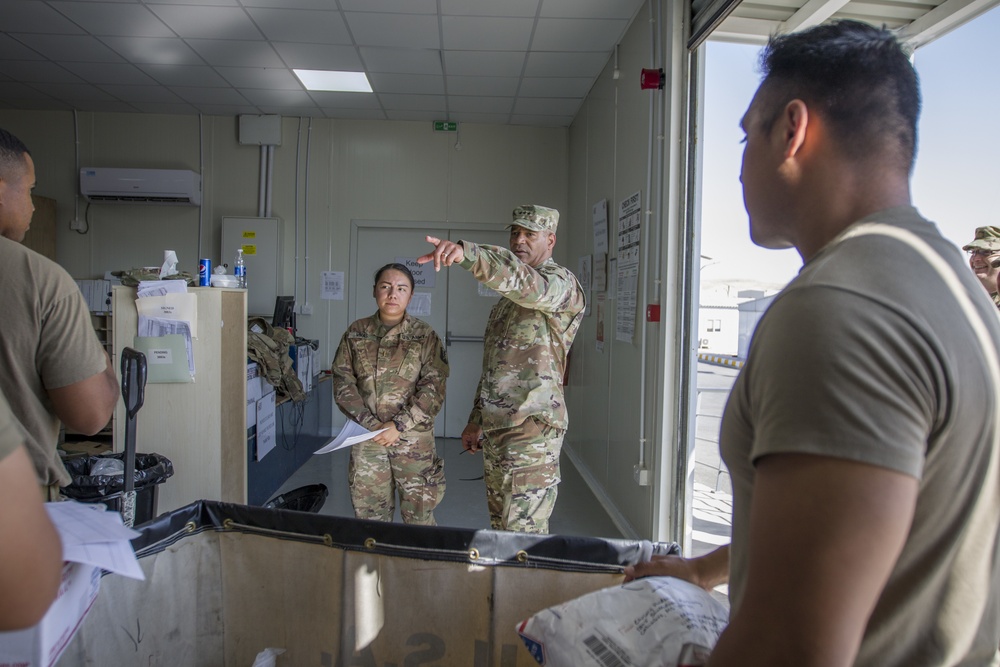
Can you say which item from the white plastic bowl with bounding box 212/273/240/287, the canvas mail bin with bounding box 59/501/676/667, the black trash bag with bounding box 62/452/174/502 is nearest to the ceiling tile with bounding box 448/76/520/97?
the white plastic bowl with bounding box 212/273/240/287

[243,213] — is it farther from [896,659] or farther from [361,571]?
[896,659]

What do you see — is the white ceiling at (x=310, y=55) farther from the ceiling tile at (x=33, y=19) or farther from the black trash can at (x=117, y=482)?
the black trash can at (x=117, y=482)

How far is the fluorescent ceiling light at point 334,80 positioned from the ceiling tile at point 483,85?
2.30 feet

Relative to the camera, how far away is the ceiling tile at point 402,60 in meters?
4.25

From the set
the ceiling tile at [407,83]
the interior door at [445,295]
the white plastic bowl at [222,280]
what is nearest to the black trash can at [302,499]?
the white plastic bowl at [222,280]

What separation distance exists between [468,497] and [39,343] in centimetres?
314

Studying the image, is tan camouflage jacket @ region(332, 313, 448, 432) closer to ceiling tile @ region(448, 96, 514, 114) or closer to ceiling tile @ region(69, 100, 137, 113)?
ceiling tile @ region(448, 96, 514, 114)

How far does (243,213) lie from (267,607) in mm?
5190

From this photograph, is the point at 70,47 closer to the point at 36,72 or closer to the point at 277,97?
the point at 36,72

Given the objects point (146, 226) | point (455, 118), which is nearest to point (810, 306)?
point (455, 118)

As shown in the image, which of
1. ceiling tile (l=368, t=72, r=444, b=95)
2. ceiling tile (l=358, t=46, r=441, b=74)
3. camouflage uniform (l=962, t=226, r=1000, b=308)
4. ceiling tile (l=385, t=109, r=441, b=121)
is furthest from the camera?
ceiling tile (l=385, t=109, r=441, b=121)

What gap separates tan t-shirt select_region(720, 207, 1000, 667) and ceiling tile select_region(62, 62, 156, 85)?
549 cm

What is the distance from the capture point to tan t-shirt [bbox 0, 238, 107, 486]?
1.25 metres

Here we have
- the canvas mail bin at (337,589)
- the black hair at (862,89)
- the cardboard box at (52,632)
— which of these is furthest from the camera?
the canvas mail bin at (337,589)
